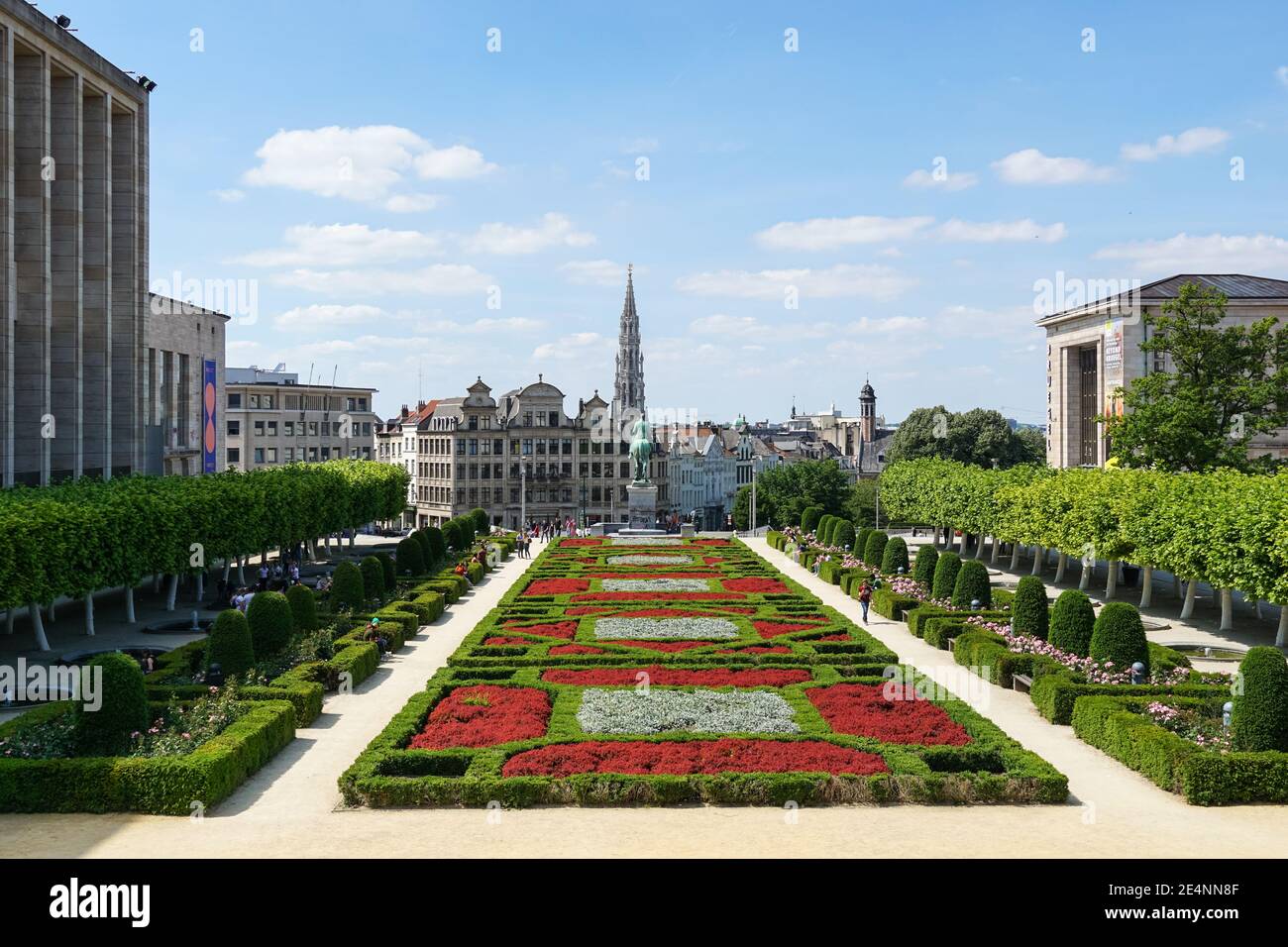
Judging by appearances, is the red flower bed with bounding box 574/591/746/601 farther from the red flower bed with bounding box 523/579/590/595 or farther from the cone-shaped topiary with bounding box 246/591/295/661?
the cone-shaped topiary with bounding box 246/591/295/661

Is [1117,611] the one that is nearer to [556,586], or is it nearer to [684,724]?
[684,724]

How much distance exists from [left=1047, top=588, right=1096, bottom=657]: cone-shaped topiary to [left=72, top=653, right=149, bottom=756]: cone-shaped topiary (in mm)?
26727

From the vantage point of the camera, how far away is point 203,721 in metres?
28.1

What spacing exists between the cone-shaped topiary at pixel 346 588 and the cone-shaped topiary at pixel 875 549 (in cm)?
2961

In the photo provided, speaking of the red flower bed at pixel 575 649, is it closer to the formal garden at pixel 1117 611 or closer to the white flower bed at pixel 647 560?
the formal garden at pixel 1117 611

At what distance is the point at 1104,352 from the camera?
98.2 meters

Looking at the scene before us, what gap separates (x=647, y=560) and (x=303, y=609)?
1340 inches

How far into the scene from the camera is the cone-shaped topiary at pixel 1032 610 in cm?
4047

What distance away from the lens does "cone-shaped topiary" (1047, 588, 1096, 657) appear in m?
36.9

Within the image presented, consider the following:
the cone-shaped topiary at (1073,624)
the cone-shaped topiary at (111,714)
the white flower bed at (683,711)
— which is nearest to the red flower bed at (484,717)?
the white flower bed at (683,711)

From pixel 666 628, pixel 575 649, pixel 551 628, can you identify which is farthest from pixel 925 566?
pixel 575 649

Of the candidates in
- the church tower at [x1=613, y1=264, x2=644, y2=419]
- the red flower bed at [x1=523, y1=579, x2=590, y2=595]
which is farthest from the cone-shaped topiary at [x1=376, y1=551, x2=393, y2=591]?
the church tower at [x1=613, y1=264, x2=644, y2=419]

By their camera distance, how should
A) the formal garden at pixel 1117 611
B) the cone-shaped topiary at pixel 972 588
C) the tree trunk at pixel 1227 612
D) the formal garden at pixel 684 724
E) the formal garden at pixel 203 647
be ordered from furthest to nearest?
the cone-shaped topiary at pixel 972 588 < the tree trunk at pixel 1227 612 < the formal garden at pixel 1117 611 < the formal garden at pixel 684 724 < the formal garden at pixel 203 647

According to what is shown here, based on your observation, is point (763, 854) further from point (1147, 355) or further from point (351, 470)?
point (1147, 355)
